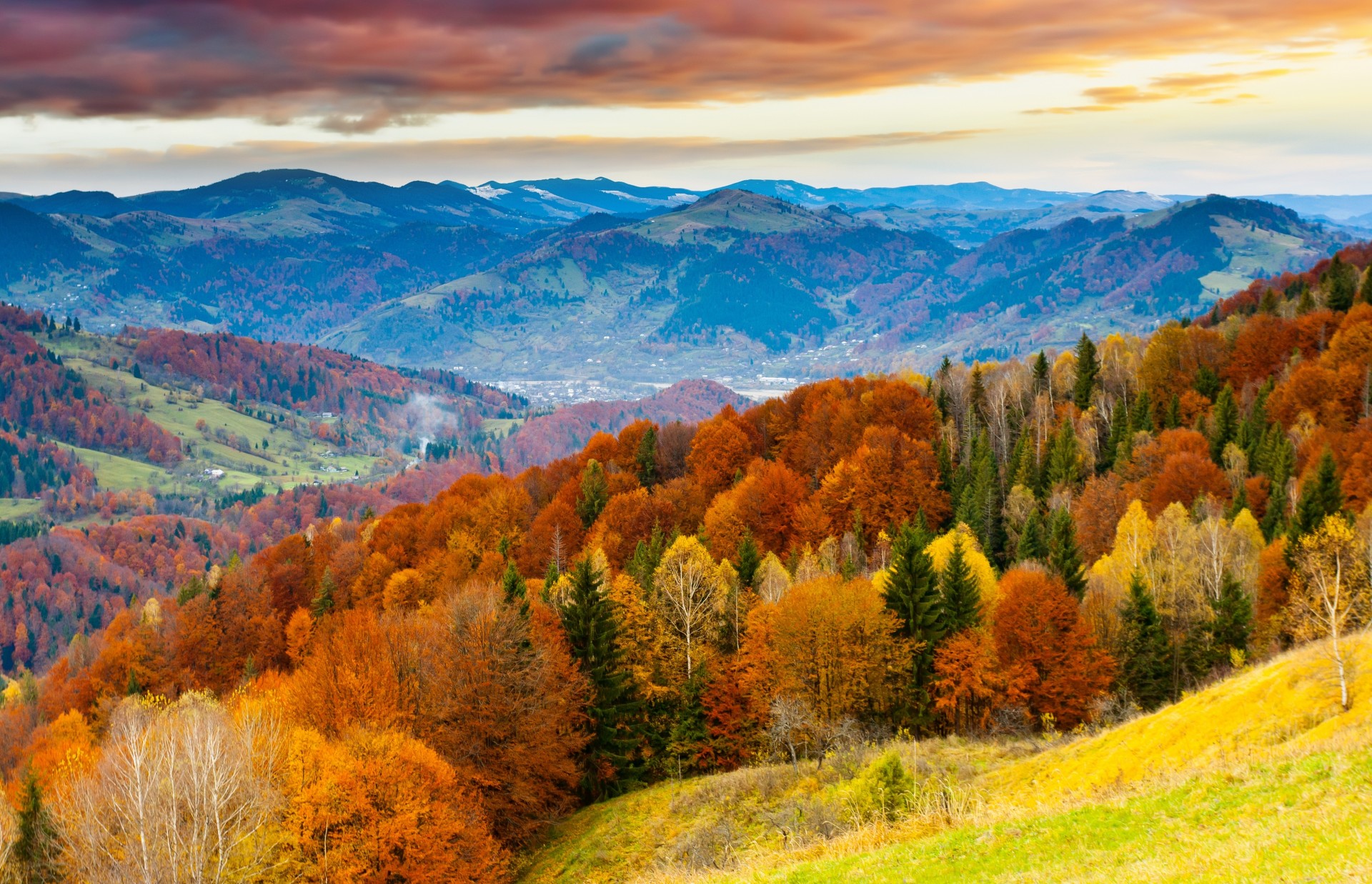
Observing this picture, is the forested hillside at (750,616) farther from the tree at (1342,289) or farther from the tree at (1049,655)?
the tree at (1342,289)

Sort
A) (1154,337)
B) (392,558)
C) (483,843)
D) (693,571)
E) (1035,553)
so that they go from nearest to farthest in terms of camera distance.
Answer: (483,843) → (693,571) → (1035,553) → (392,558) → (1154,337)

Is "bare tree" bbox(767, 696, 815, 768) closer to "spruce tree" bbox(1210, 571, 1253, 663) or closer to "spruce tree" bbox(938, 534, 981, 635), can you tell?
Answer: "spruce tree" bbox(938, 534, 981, 635)

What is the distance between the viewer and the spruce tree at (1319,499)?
76.6 meters

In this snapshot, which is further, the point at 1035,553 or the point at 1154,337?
the point at 1154,337

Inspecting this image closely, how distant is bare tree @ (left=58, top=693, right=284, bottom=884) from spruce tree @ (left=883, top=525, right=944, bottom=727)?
37189mm

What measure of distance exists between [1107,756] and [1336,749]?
14.5 m

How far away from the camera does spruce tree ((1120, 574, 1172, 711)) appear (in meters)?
63.6

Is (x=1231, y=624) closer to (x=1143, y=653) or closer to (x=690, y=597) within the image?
(x=1143, y=653)

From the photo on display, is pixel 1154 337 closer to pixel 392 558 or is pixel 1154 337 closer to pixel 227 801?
pixel 392 558

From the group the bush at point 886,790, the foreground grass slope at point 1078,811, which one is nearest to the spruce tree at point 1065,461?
the foreground grass slope at point 1078,811

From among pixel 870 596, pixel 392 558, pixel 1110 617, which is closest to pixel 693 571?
pixel 870 596

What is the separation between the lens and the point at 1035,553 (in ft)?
282

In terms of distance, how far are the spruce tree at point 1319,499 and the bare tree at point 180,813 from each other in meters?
70.2

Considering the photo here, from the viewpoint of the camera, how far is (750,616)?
67.6 meters
